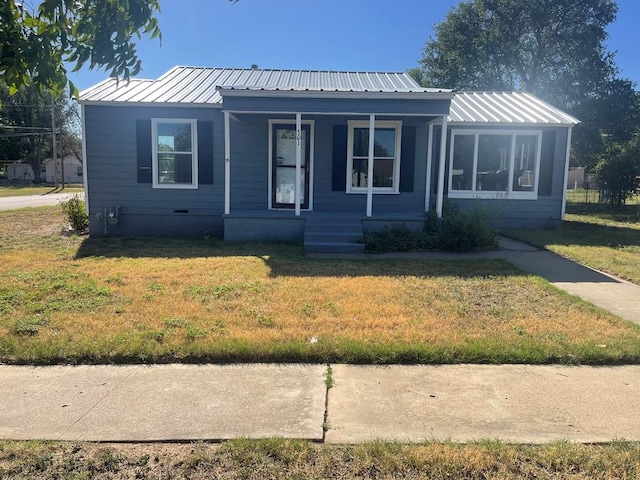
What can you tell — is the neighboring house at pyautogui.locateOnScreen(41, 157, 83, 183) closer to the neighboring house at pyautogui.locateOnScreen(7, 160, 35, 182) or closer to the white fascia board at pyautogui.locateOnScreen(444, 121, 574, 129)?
the neighboring house at pyautogui.locateOnScreen(7, 160, 35, 182)

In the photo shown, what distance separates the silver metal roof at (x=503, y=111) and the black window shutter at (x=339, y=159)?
310cm

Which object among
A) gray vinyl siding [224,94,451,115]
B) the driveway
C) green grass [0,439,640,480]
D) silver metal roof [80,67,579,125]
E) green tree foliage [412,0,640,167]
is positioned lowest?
green grass [0,439,640,480]

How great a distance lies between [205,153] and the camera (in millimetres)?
12250

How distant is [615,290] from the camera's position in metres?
7.26

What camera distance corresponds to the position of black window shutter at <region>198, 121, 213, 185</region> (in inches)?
478

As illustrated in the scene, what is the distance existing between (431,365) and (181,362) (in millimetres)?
2266

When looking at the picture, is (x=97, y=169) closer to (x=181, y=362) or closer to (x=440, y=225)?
(x=440, y=225)

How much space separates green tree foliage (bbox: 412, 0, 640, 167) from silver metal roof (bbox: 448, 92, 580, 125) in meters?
12.6

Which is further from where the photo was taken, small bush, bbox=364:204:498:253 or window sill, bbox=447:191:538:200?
window sill, bbox=447:191:538:200

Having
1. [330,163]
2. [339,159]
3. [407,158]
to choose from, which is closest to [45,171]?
[330,163]

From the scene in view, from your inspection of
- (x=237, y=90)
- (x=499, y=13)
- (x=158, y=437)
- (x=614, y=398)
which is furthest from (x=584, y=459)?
(x=499, y=13)

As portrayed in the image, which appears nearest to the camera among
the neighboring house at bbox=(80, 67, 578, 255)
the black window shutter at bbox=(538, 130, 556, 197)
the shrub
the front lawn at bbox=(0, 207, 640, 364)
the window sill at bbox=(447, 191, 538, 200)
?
the front lawn at bbox=(0, 207, 640, 364)

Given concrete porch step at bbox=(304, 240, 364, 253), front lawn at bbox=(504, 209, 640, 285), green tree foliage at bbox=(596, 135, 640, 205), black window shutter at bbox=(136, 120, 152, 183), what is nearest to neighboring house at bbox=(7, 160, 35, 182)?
black window shutter at bbox=(136, 120, 152, 183)

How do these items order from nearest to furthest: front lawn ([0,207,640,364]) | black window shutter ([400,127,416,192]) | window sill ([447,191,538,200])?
front lawn ([0,207,640,364]) → black window shutter ([400,127,416,192]) → window sill ([447,191,538,200])
